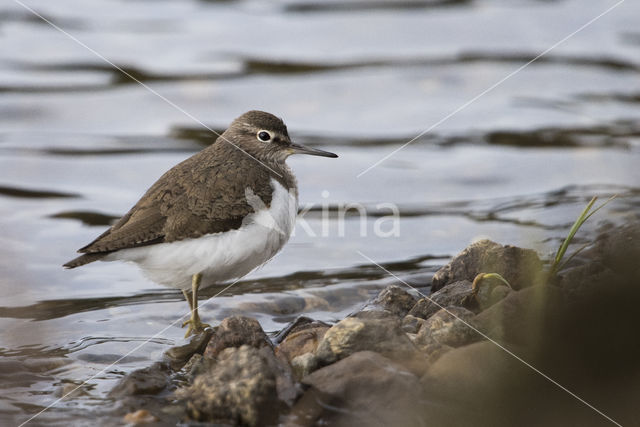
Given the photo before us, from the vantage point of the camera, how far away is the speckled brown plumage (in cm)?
574

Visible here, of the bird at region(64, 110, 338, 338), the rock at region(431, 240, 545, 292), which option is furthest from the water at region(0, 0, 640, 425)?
the rock at region(431, 240, 545, 292)

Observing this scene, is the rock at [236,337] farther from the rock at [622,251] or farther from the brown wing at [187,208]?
the rock at [622,251]

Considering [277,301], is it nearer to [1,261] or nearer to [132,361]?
[132,361]

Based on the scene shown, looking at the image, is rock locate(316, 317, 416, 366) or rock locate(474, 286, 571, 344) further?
rock locate(316, 317, 416, 366)

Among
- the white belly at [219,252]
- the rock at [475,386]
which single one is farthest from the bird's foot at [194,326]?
the rock at [475,386]

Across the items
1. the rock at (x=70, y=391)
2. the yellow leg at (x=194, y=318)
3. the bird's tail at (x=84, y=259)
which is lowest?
the rock at (x=70, y=391)

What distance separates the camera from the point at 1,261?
24.6ft

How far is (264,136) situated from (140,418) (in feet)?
9.48

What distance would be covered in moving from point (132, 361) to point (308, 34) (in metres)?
9.54

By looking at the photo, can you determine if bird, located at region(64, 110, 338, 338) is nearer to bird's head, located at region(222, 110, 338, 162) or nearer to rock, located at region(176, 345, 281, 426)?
bird's head, located at region(222, 110, 338, 162)

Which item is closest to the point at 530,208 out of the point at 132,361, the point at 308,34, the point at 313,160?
the point at 313,160

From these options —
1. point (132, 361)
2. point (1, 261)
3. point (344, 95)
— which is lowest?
point (132, 361)

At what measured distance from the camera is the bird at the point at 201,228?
227 inches

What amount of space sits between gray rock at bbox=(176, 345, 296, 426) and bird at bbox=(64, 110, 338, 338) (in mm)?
1257
